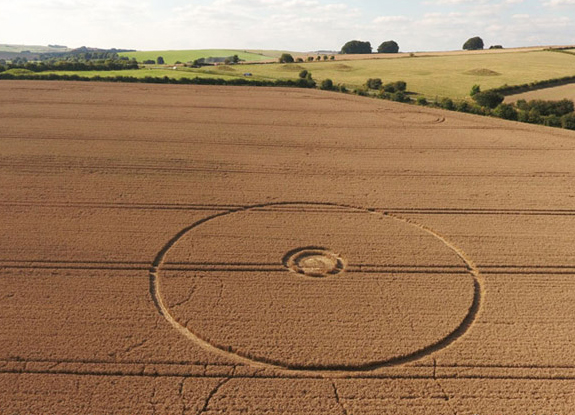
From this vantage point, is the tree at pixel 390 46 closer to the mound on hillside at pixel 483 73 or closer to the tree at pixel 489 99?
the mound on hillside at pixel 483 73

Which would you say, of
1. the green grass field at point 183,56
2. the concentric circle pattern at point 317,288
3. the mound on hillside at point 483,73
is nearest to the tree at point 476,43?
the green grass field at point 183,56

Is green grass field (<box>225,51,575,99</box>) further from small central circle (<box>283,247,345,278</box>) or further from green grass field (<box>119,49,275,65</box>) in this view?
green grass field (<box>119,49,275,65</box>)

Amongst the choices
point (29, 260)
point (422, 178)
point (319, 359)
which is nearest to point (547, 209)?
point (422, 178)

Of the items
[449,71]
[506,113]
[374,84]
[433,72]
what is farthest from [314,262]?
[449,71]

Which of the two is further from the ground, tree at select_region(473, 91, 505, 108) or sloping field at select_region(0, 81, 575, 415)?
tree at select_region(473, 91, 505, 108)

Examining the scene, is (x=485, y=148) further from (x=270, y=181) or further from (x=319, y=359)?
(x=319, y=359)

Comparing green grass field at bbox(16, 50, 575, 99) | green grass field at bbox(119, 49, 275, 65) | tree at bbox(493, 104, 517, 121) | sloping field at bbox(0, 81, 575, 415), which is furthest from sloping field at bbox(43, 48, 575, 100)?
green grass field at bbox(119, 49, 275, 65)
